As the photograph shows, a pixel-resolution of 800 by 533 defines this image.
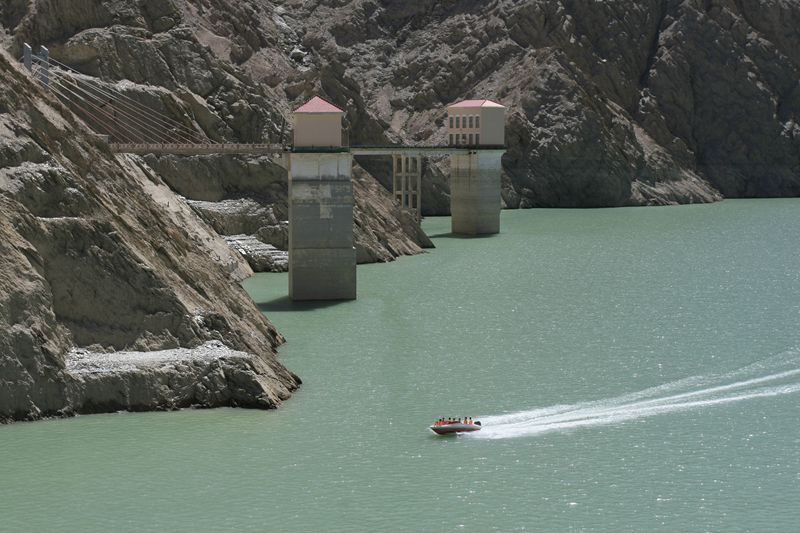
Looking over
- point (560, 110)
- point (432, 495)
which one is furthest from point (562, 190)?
point (432, 495)

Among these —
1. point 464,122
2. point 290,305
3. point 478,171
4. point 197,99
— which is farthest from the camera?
point 464,122

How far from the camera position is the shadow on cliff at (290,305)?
5722cm

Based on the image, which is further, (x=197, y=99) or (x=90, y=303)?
(x=197, y=99)

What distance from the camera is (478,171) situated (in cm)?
9750

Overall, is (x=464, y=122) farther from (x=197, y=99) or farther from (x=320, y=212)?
(x=320, y=212)

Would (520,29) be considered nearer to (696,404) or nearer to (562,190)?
(562,190)

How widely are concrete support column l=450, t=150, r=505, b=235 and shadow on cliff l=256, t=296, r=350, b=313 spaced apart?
37.8 metres

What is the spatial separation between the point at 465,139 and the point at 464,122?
1213 millimetres

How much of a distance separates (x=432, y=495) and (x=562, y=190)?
99.0 m

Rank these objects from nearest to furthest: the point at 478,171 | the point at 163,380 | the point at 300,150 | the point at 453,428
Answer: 1. the point at 453,428
2. the point at 163,380
3. the point at 300,150
4. the point at 478,171

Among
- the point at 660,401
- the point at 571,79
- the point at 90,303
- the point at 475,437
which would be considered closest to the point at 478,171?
the point at 571,79

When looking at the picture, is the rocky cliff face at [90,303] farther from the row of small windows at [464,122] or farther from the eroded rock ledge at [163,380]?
the row of small windows at [464,122]

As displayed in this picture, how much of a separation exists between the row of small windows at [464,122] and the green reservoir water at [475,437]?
42.6m

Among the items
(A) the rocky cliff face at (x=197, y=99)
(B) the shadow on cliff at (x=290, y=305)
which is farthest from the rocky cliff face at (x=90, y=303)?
(A) the rocky cliff face at (x=197, y=99)
